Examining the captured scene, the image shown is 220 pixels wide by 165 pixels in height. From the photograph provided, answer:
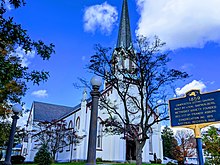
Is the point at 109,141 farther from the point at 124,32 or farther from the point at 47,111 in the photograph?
the point at 47,111

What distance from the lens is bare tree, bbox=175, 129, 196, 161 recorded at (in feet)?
139

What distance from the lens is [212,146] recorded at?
17.5 metres

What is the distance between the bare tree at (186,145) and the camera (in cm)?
4246

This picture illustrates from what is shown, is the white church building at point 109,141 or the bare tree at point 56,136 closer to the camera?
the white church building at point 109,141

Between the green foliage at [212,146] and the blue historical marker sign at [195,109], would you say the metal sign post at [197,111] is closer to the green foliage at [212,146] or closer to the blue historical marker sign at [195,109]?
the blue historical marker sign at [195,109]

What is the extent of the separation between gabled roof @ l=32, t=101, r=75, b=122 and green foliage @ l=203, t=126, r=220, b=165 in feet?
115

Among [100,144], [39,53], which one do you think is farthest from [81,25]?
[100,144]

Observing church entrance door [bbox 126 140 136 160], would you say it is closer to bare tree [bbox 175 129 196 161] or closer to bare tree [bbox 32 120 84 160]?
bare tree [bbox 32 120 84 160]

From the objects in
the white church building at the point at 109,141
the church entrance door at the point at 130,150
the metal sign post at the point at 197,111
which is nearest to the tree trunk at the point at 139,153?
the white church building at the point at 109,141

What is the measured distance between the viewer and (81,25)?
1630 cm

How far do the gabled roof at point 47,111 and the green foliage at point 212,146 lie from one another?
115ft

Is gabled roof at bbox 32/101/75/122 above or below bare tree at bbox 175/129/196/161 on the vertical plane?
above

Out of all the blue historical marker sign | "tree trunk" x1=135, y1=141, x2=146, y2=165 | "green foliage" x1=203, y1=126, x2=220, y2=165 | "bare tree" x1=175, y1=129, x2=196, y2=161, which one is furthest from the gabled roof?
the blue historical marker sign

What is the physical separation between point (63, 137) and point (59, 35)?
22219mm
